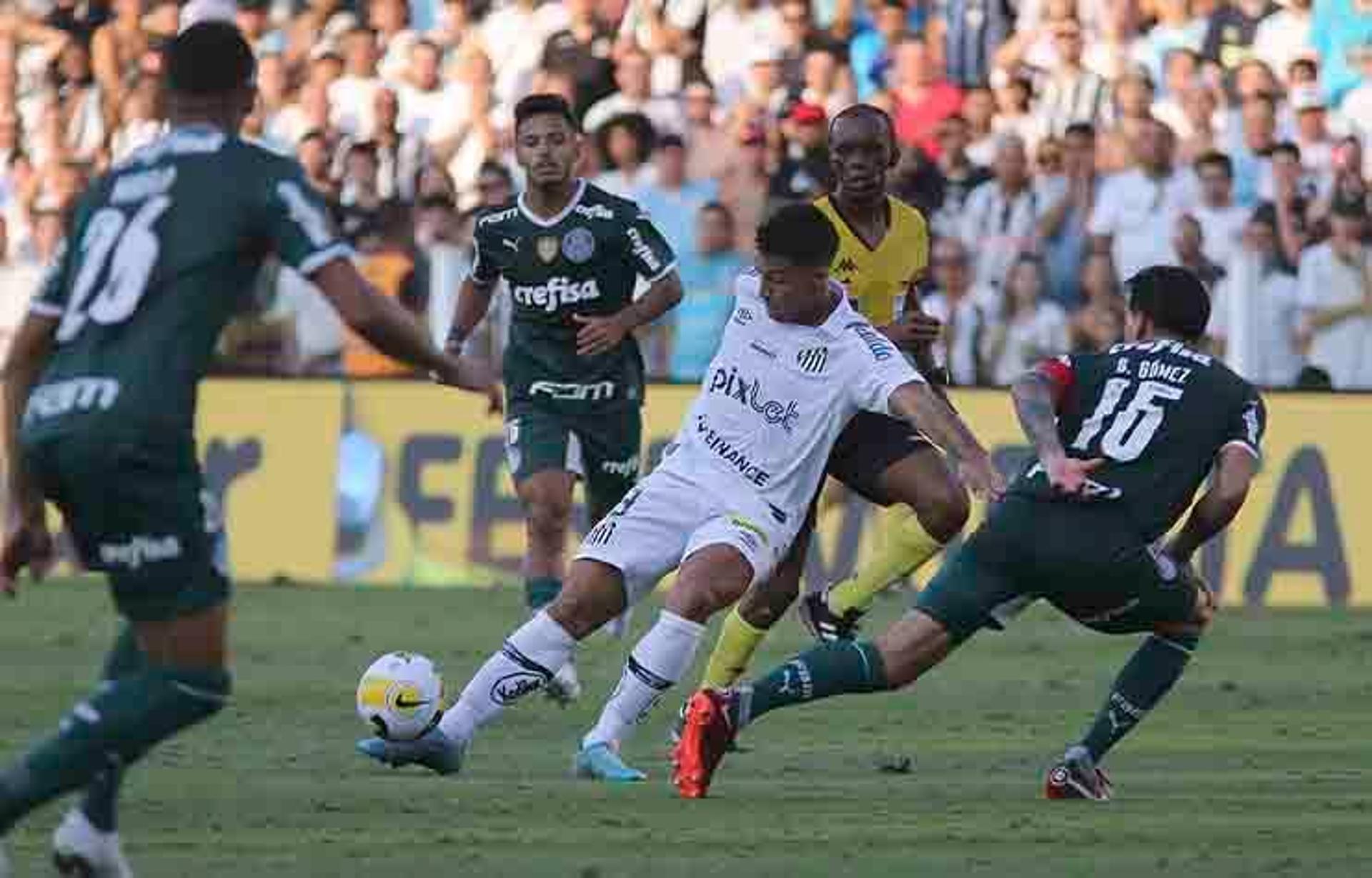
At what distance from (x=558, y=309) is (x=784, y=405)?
3.21m

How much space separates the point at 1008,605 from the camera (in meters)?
10.6

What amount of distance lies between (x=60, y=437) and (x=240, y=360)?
12.9m

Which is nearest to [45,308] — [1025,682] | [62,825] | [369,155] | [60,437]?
[60,437]

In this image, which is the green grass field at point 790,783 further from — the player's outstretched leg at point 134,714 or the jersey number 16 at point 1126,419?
the jersey number 16 at point 1126,419

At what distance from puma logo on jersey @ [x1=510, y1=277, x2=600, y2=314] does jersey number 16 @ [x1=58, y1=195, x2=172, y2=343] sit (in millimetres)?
5842

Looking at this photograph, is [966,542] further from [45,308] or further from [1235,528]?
[1235,528]

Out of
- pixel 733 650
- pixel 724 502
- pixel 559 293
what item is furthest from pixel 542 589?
pixel 724 502

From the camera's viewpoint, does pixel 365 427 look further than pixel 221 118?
Yes

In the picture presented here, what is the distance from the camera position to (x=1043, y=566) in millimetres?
10438

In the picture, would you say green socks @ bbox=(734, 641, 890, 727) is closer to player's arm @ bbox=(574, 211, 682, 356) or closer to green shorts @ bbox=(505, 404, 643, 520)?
player's arm @ bbox=(574, 211, 682, 356)

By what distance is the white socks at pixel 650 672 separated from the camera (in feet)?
34.8

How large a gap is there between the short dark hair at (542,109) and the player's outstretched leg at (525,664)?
3285 mm

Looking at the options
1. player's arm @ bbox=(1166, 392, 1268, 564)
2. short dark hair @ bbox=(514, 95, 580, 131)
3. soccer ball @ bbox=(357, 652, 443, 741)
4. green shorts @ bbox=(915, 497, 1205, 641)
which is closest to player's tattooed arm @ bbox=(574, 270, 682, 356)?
short dark hair @ bbox=(514, 95, 580, 131)

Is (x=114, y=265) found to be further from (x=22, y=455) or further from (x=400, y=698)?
(x=400, y=698)
